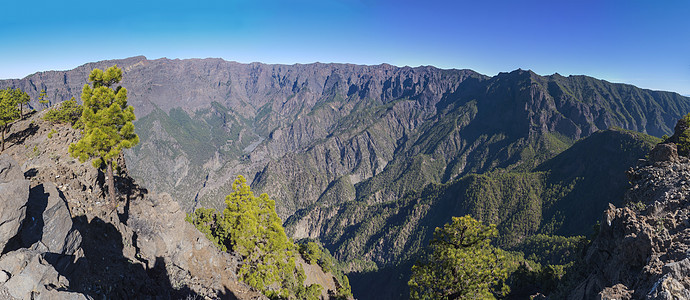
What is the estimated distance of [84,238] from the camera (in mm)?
24516

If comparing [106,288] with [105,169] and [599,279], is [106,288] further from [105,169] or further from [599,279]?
[599,279]

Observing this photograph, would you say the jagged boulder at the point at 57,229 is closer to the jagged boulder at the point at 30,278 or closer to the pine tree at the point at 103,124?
the jagged boulder at the point at 30,278

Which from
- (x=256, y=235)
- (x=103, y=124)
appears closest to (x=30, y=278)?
(x=256, y=235)

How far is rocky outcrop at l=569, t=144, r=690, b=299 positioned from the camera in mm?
17125

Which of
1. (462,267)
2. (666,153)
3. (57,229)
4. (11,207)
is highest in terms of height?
(666,153)

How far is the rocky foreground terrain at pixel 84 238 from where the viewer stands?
15289mm

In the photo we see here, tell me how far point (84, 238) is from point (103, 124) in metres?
12.3

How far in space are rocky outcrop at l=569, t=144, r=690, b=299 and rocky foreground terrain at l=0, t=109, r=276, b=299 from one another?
30.5 metres

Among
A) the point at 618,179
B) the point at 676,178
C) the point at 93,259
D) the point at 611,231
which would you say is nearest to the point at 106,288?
the point at 93,259

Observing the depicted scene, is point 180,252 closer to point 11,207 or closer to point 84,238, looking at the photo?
point 84,238

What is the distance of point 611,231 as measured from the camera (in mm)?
32000

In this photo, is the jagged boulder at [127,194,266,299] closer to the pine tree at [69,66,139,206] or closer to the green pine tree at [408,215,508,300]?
the pine tree at [69,66,139,206]

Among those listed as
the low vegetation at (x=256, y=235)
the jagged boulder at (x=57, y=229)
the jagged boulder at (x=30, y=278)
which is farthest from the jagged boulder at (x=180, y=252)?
the jagged boulder at (x=30, y=278)

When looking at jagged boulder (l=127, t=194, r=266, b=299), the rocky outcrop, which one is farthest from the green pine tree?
jagged boulder (l=127, t=194, r=266, b=299)
